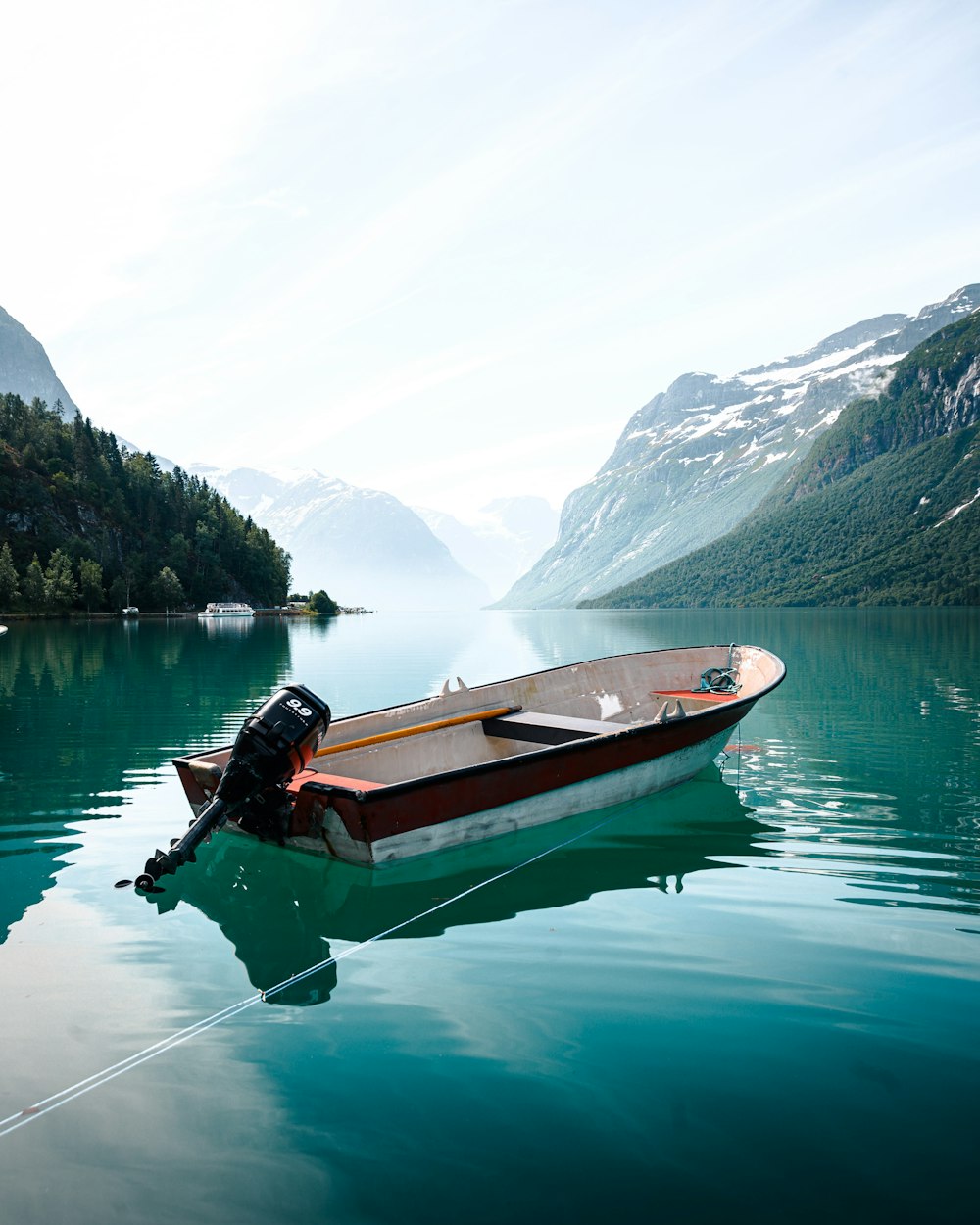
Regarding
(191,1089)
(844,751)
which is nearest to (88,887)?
(191,1089)

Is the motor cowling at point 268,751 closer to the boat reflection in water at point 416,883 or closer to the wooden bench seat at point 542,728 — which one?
the boat reflection in water at point 416,883

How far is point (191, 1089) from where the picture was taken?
4977 millimetres

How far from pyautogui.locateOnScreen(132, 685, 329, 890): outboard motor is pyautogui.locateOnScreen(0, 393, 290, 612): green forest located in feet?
348

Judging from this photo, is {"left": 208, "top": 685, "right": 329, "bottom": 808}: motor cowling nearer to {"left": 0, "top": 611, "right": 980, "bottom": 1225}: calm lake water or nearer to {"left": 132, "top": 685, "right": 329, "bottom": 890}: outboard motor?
{"left": 132, "top": 685, "right": 329, "bottom": 890}: outboard motor

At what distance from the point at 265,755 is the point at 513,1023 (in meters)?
3.64

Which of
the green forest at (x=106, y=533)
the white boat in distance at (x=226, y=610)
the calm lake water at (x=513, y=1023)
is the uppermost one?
the green forest at (x=106, y=533)

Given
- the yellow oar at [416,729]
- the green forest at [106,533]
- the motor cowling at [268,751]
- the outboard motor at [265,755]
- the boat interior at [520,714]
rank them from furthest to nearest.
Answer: the green forest at [106,533] → the boat interior at [520,714] → the yellow oar at [416,729] → the motor cowling at [268,751] → the outboard motor at [265,755]

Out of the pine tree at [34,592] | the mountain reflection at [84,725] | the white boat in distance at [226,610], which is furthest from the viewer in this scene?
the white boat in distance at [226,610]

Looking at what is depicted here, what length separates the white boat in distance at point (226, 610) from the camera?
124 meters

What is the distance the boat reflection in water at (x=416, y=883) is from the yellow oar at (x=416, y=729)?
4.94 ft

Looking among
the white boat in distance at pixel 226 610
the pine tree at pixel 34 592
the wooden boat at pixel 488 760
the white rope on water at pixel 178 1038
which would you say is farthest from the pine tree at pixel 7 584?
the white rope on water at pixel 178 1038

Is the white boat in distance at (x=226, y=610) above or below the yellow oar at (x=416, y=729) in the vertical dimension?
above

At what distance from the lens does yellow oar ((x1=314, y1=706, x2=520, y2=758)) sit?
35.3 ft

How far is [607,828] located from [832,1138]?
6.53 metres
